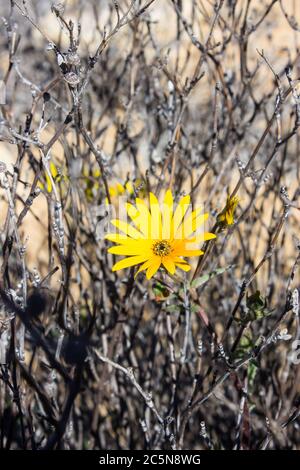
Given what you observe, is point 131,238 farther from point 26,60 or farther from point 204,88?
point 26,60

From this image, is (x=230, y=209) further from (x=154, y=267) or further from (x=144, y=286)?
(x=144, y=286)

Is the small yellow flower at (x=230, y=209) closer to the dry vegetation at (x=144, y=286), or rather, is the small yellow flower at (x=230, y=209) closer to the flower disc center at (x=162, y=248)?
the dry vegetation at (x=144, y=286)

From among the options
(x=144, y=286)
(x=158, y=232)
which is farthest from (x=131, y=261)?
(x=144, y=286)

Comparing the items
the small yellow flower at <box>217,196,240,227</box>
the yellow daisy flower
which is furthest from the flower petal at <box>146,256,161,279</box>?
the small yellow flower at <box>217,196,240,227</box>

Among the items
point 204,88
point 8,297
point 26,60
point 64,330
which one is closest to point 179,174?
point 64,330

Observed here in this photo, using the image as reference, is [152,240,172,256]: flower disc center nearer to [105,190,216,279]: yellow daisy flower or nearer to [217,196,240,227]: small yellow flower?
[105,190,216,279]: yellow daisy flower

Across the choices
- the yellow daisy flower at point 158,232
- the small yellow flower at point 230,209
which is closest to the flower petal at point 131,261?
the yellow daisy flower at point 158,232
